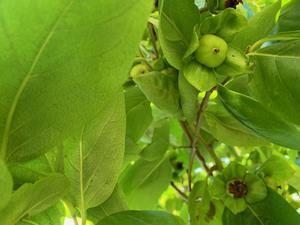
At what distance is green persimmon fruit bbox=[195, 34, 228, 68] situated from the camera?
0.70 meters

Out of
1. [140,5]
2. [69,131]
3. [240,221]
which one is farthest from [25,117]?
[240,221]

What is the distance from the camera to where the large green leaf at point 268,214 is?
0.82m

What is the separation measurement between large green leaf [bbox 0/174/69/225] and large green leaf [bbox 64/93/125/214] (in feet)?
0.23

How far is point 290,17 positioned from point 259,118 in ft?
0.52

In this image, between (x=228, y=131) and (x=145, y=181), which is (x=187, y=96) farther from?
(x=145, y=181)

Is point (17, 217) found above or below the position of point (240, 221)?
above

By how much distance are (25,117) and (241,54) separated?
0.32 meters

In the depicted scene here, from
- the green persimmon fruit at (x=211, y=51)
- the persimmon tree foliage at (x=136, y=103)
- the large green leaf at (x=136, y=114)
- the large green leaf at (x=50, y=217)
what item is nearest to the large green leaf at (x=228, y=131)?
the persimmon tree foliage at (x=136, y=103)

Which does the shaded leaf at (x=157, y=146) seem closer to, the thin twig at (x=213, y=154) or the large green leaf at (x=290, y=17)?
the thin twig at (x=213, y=154)

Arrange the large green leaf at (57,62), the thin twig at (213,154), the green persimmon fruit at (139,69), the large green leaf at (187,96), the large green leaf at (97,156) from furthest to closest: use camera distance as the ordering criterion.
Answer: the thin twig at (213,154) → the green persimmon fruit at (139,69) → the large green leaf at (187,96) → the large green leaf at (97,156) → the large green leaf at (57,62)

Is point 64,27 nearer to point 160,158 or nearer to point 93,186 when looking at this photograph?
point 93,186

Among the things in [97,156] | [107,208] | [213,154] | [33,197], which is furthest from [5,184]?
[213,154]

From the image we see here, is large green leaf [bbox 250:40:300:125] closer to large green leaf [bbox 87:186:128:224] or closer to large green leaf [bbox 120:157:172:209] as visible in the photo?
large green leaf [bbox 87:186:128:224]

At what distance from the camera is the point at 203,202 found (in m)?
0.96
